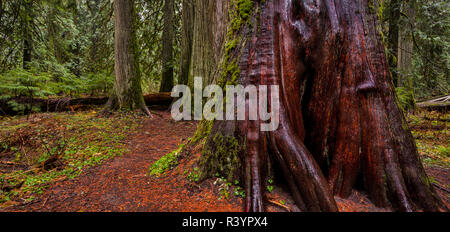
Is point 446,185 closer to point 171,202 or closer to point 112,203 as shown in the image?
point 171,202

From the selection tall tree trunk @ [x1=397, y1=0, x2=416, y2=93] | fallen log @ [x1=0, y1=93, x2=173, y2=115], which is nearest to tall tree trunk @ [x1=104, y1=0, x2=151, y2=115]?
fallen log @ [x1=0, y1=93, x2=173, y2=115]

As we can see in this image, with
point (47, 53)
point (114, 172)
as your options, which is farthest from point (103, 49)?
point (114, 172)

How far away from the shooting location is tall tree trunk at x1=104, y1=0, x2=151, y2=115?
20.4ft

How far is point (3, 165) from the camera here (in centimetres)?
320

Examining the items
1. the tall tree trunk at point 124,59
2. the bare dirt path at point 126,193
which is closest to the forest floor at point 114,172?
the bare dirt path at point 126,193

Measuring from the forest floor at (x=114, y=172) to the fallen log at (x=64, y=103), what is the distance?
1451mm

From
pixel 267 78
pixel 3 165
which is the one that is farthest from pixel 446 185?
pixel 3 165

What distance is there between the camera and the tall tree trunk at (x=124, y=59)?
6211mm

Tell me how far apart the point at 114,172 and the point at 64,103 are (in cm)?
585

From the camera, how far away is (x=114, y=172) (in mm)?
2947

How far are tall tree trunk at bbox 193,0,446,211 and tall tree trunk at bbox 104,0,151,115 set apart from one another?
500 cm

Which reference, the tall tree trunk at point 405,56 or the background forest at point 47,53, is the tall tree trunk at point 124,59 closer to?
the background forest at point 47,53

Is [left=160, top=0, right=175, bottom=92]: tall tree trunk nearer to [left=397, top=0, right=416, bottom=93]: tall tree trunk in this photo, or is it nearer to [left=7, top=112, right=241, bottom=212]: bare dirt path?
[left=7, top=112, right=241, bottom=212]: bare dirt path
